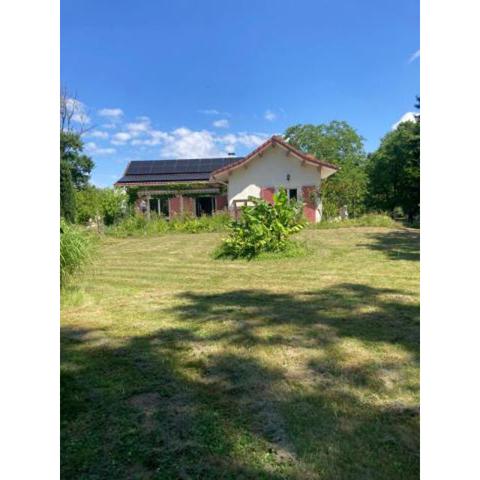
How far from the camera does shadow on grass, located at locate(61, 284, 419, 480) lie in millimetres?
2109

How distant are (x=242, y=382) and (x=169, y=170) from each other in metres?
30.3

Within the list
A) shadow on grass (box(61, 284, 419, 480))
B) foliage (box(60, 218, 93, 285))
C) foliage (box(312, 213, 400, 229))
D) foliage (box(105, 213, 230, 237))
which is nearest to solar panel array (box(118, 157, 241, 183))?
foliage (box(105, 213, 230, 237))

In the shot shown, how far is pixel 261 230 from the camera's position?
1056 cm

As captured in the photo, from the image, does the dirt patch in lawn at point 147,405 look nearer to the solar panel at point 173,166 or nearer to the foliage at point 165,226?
the foliage at point 165,226

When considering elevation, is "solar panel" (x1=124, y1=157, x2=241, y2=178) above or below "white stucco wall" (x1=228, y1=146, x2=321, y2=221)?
above

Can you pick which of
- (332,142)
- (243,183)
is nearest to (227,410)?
(243,183)

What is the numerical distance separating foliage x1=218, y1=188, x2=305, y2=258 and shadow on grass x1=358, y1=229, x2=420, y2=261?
2553 mm

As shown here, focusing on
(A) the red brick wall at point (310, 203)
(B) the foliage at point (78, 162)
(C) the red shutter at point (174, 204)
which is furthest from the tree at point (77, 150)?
(A) the red brick wall at point (310, 203)

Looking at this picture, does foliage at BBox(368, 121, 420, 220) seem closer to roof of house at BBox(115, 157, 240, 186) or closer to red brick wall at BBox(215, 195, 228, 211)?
red brick wall at BBox(215, 195, 228, 211)

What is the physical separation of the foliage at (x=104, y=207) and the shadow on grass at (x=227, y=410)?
22.0 meters

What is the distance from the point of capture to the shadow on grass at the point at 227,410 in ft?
6.92
